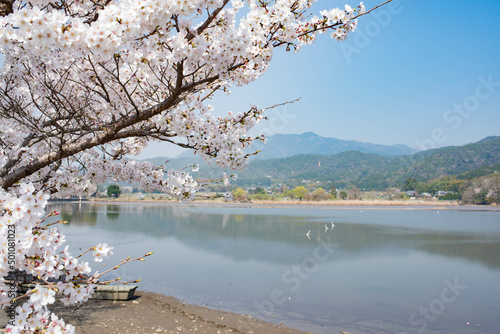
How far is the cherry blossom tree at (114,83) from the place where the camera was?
219cm

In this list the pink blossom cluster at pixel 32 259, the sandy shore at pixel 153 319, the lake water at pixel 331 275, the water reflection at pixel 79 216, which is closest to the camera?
the pink blossom cluster at pixel 32 259

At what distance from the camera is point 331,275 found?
13086mm

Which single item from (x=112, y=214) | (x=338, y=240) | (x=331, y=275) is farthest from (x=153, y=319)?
(x=112, y=214)

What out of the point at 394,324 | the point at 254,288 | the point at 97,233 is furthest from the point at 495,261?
the point at 97,233

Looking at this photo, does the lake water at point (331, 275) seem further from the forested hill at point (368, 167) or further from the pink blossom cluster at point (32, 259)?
the forested hill at point (368, 167)

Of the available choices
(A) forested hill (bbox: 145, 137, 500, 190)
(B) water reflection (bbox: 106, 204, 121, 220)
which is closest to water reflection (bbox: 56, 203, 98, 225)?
(B) water reflection (bbox: 106, 204, 121, 220)

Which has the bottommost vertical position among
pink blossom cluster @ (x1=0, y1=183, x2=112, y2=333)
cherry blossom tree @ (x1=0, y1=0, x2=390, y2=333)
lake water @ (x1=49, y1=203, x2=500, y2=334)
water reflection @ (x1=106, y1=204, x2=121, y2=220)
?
lake water @ (x1=49, y1=203, x2=500, y2=334)

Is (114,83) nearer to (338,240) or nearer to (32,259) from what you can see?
(32,259)

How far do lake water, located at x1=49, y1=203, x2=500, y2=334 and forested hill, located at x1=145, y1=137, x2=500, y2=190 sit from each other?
61.3 meters

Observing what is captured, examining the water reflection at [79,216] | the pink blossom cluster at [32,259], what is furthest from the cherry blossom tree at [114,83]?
the water reflection at [79,216]

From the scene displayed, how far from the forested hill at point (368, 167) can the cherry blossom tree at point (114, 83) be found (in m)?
75.0

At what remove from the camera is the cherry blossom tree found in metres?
2.19

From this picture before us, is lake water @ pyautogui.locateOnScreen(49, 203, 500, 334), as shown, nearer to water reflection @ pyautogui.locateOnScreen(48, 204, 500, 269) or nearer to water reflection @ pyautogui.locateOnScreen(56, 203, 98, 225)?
water reflection @ pyautogui.locateOnScreen(48, 204, 500, 269)

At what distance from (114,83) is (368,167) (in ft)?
544
